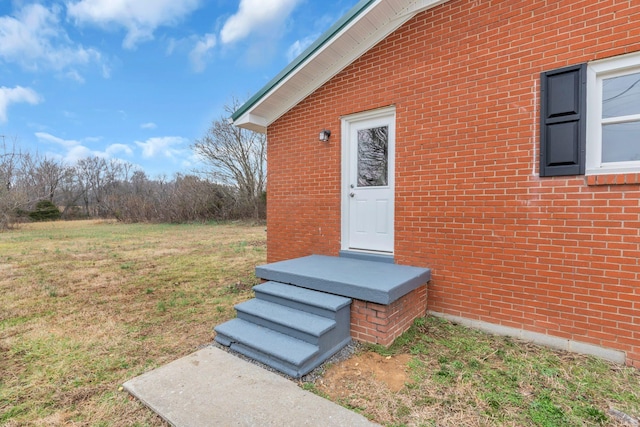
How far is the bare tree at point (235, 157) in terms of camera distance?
72.5 ft

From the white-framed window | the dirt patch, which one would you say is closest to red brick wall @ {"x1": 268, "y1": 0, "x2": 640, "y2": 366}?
the white-framed window

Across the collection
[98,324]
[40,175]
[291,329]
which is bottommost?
[98,324]

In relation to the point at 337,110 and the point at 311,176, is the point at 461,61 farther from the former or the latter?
the point at 311,176

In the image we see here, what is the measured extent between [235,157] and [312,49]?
62.9 ft

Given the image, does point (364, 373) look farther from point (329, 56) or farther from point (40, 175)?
point (40, 175)

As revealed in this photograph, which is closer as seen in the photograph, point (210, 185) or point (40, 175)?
point (210, 185)

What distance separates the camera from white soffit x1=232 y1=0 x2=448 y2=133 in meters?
3.77

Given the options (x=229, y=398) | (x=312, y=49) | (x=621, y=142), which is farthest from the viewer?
(x=312, y=49)

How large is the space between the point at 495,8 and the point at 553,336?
3.50 meters

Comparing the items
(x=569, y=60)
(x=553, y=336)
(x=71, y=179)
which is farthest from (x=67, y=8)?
(x=71, y=179)

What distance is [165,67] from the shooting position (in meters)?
13.9

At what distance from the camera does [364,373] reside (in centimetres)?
258

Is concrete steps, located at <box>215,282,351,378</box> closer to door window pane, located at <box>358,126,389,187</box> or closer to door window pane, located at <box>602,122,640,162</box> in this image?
door window pane, located at <box>358,126,389,187</box>

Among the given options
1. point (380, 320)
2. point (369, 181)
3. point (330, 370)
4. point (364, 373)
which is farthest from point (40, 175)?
point (364, 373)
